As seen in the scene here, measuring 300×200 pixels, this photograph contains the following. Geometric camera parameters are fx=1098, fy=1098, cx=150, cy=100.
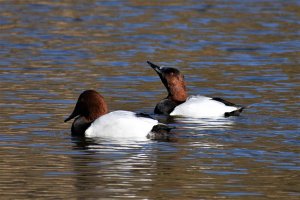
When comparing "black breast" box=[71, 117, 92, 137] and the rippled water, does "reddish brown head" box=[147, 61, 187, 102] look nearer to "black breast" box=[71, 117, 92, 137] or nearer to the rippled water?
the rippled water

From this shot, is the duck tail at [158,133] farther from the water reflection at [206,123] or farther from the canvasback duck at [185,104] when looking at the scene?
the canvasback duck at [185,104]

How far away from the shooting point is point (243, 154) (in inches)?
466

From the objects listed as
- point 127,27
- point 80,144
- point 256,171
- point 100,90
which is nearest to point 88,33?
point 127,27

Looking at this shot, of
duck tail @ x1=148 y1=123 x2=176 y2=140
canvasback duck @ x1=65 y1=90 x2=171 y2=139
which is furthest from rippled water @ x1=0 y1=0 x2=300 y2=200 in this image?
canvasback duck @ x1=65 y1=90 x2=171 y2=139

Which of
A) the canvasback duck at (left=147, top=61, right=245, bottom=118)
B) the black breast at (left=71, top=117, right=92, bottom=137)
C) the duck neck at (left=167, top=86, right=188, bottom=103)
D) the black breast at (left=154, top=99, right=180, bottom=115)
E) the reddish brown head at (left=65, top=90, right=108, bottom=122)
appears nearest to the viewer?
the black breast at (left=71, top=117, right=92, bottom=137)

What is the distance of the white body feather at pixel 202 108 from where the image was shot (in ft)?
49.5

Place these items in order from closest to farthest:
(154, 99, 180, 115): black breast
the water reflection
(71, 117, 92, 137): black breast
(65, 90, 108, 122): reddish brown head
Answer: (71, 117, 92, 137): black breast < (65, 90, 108, 122): reddish brown head < the water reflection < (154, 99, 180, 115): black breast

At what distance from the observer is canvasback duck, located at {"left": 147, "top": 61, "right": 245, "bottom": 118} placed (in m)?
15.1

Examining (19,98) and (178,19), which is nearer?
(19,98)

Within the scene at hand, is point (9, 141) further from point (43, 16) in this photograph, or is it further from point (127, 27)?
point (43, 16)

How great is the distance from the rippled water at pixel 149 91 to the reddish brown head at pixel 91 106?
35 cm

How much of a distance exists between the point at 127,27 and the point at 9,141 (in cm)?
1227

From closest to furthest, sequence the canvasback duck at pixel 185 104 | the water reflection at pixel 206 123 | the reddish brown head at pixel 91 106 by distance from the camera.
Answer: the reddish brown head at pixel 91 106
the water reflection at pixel 206 123
the canvasback duck at pixel 185 104

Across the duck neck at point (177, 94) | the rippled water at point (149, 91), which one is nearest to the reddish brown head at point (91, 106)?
the rippled water at point (149, 91)
